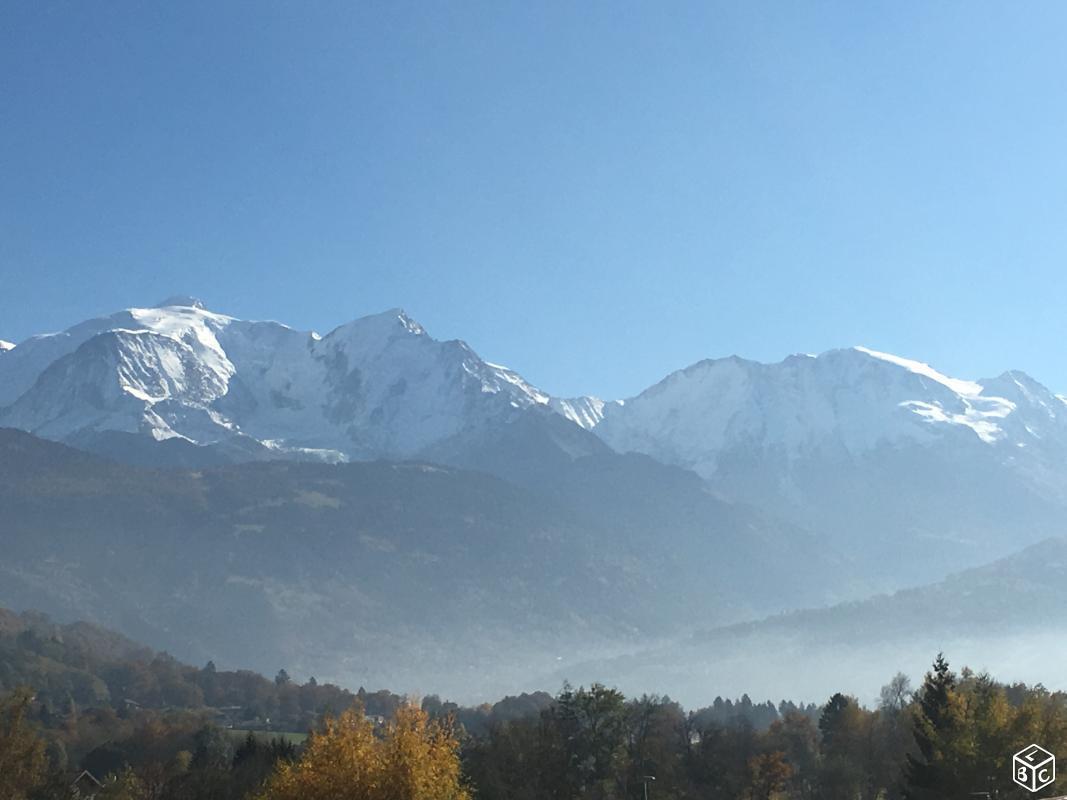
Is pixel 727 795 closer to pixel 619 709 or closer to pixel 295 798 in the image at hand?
pixel 619 709

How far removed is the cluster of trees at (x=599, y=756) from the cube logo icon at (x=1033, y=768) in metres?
0.77

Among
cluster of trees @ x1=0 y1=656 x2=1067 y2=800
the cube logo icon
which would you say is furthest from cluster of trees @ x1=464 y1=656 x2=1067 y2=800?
the cube logo icon

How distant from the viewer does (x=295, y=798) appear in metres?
50.0

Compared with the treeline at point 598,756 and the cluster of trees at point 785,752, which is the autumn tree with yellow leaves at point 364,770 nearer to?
the treeline at point 598,756

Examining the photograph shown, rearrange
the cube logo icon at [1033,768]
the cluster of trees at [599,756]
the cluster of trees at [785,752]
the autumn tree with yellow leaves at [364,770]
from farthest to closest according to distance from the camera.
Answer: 1. the cluster of trees at [785,752]
2. the cube logo icon at [1033,768]
3. the cluster of trees at [599,756]
4. the autumn tree with yellow leaves at [364,770]

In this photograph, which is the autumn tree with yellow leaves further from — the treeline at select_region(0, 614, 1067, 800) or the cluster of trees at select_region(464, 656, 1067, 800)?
the cluster of trees at select_region(464, 656, 1067, 800)

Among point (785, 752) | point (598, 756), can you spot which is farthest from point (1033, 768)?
point (785, 752)

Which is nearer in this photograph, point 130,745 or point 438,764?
point 438,764

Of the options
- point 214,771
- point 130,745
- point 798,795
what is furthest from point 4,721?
point 130,745

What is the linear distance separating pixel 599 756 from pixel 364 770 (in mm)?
67187

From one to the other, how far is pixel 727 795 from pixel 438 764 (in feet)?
238

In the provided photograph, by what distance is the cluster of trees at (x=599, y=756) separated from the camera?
5169 centimetres

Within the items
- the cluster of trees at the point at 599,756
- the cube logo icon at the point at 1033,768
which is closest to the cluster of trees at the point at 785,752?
the cluster of trees at the point at 599,756

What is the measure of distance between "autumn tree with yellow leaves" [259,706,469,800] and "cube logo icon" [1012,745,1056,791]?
41131 millimetres
